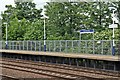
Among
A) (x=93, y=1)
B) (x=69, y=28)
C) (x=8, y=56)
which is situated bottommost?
(x=8, y=56)

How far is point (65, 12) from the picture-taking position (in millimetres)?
36125

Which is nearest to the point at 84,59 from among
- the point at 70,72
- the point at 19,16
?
the point at 70,72

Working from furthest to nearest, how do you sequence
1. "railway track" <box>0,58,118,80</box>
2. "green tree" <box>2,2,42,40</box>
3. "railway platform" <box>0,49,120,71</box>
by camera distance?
"green tree" <box>2,2,42,40</box> < "railway platform" <box>0,49,120,71</box> < "railway track" <box>0,58,118,80</box>

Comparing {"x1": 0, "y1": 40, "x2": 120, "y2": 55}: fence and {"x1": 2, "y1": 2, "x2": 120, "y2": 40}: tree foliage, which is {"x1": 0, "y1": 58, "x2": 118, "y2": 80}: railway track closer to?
{"x1": 0, "y1": 40, "x2": 120, "y2": 55}: fence

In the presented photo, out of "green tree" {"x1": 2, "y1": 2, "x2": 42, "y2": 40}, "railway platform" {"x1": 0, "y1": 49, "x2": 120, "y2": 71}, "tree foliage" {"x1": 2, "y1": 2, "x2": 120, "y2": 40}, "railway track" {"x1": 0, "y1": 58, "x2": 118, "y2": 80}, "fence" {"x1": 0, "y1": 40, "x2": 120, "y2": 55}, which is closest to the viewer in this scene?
"railway track" {"x1": 0, "y1": 58, "x2": 118, "y2": 80}

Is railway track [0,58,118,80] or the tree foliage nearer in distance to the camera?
railway track [0,58,118,80]

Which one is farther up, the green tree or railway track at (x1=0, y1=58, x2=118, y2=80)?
the green tree

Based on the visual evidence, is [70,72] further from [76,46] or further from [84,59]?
[76,46]

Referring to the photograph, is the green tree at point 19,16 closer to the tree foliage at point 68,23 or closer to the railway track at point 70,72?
the tree foliage at point 68,23

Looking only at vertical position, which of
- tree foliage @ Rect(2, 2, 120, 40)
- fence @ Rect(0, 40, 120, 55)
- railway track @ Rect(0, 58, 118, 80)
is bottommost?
railway track @ Rect(0, 58, 118, 80)

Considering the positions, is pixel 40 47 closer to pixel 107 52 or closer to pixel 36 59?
pixel 36 59

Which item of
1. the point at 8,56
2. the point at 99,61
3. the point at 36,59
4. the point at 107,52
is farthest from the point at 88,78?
the point at 8,56

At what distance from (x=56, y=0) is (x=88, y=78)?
2754cm

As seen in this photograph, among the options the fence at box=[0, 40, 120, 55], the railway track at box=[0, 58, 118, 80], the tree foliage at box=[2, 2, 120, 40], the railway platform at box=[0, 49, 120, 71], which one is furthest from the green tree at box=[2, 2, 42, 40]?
the railway track at box=[0, 58, 118, 80]
